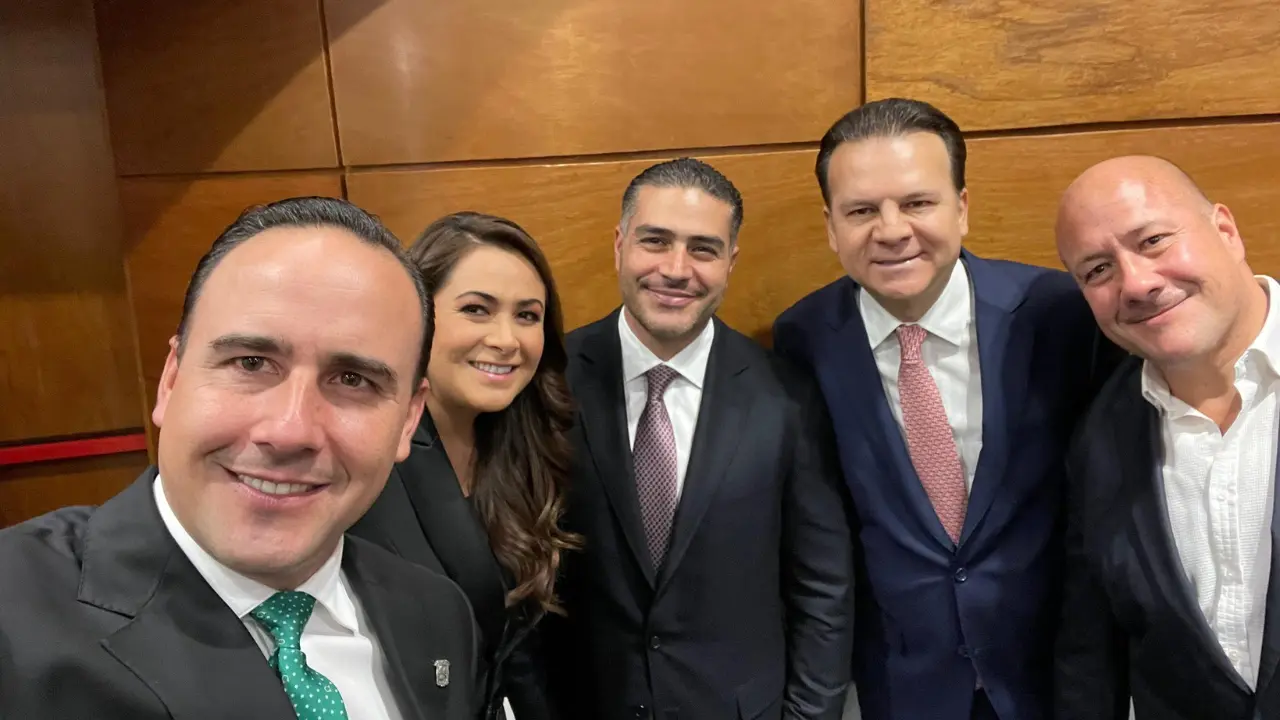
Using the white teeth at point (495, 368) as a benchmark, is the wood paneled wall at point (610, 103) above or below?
above

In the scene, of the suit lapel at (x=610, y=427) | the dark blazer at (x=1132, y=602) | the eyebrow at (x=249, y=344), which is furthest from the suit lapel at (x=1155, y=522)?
the eyebrow at (x=249, y=344)

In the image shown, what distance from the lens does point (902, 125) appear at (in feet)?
6.15

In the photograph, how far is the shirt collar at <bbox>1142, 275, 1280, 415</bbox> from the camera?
1.44 meters

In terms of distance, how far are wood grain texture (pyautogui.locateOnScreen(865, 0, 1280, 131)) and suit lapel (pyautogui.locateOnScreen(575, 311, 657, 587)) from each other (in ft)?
4.05

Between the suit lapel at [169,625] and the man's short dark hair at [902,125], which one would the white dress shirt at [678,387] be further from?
the suit lapel at [169,625]

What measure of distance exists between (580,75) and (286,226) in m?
1.56

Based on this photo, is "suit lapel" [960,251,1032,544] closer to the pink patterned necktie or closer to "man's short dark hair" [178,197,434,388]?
the pink patterned necktie

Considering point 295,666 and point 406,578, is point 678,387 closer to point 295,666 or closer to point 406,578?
point 406,578

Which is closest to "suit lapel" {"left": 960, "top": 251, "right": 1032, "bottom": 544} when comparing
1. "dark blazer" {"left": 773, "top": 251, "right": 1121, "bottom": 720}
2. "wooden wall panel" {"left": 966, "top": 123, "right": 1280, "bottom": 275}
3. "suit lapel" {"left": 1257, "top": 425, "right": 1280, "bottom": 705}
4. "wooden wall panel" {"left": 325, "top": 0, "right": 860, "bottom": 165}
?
"dark blazer" {"left": 773, "top": 251, "right": 1121, "bottom": 720}

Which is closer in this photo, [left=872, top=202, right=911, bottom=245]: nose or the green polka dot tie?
the green polka dot tie

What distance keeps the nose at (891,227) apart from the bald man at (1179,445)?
337mm

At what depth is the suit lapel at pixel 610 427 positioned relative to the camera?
6.00 ft

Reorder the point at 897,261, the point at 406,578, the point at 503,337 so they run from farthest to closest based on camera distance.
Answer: the point at 897,261 < the point at 503,337 < the point at 406,578

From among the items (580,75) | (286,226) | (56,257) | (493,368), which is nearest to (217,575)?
(286,226)
